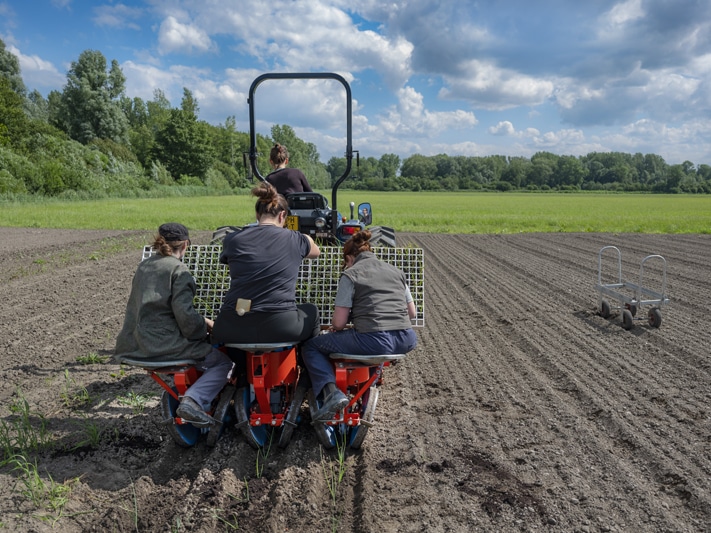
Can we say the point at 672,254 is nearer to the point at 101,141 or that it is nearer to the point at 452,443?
the point at 452,443

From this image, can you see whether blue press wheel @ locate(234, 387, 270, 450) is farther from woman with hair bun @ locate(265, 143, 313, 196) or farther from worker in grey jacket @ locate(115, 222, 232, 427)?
woman with hair bun @ locate(265, 143, 313, 196)

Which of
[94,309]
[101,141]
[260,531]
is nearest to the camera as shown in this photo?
[260,531]

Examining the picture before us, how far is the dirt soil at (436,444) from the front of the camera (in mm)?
3156

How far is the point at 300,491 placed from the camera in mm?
3391

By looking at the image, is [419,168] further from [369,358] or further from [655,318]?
[369,358]

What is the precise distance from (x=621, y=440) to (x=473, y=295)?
551cm

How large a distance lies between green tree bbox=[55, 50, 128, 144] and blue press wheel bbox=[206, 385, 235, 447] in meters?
63.0

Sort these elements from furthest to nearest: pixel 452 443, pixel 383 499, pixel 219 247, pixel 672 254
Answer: pixel 672 254
pixel 219 247
pixel 452 443
pixel 383 499

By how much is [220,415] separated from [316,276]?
1546mm

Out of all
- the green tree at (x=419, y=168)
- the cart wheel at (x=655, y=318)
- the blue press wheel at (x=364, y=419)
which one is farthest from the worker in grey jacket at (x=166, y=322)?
the green tree at (x=419, y=168)

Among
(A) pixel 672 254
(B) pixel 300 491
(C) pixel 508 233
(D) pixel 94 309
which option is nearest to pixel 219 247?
(B) pixel 300 491

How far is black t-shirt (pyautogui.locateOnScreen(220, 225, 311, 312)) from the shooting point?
3.64 m

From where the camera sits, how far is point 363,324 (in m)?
3.83

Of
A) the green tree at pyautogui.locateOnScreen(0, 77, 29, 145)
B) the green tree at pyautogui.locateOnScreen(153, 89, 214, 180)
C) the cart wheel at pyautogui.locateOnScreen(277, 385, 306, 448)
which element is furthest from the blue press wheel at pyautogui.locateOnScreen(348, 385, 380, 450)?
the green tree at pyautogui.locateOnScreen(153, 89, 214, 180)
